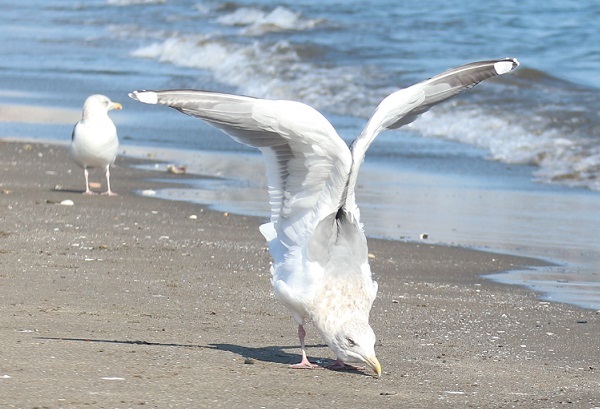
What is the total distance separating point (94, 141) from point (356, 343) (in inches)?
251

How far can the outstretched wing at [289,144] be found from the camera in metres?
4.84

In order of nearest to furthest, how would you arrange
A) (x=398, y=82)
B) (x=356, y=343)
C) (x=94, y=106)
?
(x=356, y=343)
(x=94, y=106)
(x=398, y=82)

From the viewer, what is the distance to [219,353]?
518 cm

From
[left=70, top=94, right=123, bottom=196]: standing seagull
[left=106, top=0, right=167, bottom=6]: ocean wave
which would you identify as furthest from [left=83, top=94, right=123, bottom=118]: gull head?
[left=106, top=0, right=167, bottom=6]: ocean wave

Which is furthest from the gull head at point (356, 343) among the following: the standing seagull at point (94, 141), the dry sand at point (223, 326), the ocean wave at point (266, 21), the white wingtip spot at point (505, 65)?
the ocean wave at point (266, 21)

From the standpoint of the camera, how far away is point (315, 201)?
5113 millimetres

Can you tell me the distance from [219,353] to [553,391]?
1378mm

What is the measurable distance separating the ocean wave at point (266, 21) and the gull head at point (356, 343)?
2116 centimetres

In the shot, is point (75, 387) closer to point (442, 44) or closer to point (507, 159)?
point (507, 159)

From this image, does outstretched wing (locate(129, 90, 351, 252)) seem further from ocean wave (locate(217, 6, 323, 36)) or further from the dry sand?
ocean wave (locate(217, 6, 323, 36))

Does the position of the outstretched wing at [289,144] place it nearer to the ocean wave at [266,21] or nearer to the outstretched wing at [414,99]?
the outstretched wing at [414,99]

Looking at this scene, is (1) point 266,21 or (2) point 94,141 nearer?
(2) point 94,141

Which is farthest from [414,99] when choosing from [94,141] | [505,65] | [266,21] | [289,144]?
[266,21]

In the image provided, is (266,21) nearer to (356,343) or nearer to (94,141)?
(94,141)
